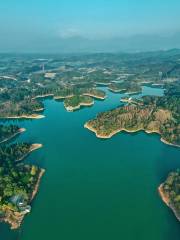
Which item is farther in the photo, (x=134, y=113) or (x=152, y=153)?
(x=134, y=113)

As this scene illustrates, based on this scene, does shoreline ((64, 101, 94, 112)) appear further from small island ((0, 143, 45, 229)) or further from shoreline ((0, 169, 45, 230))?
shoreline ((0, 169, 45, 230))

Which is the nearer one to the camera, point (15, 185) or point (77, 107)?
point (15, 185)

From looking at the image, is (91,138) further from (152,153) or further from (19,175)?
(19,175)

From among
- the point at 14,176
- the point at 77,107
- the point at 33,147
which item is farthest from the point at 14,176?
the point at 77,107

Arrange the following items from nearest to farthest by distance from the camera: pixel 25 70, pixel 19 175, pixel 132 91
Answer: pixel 19 175
pixel 132 91
pixel 25 70

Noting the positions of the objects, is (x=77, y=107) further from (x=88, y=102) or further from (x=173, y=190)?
(x=173, y=190)

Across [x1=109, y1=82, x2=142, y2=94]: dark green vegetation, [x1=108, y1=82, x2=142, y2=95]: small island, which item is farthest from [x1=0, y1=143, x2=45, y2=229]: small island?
[x1=109, y1=82, x2=142, y2=94]: dark green vegetation

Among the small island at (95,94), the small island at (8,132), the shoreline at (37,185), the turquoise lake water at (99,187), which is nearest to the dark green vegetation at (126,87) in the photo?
the small island at (95,94)

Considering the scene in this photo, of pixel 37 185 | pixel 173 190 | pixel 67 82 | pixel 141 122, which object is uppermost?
pixel 141 122

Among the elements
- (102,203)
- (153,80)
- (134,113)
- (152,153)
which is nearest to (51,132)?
(134,113)
